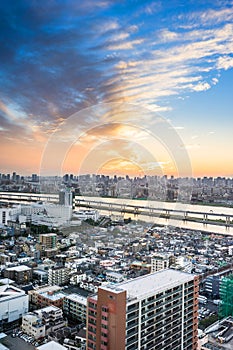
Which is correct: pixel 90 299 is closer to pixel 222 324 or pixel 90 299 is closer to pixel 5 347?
pixel 5 347

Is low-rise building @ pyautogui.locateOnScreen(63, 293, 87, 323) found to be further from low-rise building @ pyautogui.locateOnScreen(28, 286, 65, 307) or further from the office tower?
the office tower

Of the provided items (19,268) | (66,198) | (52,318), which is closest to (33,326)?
(52,318)

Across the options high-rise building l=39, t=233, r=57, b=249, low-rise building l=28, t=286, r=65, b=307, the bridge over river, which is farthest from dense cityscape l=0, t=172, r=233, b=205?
low-rise building l=28, t=286, r=65, b=307

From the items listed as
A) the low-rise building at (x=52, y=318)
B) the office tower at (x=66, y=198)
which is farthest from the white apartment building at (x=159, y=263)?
the office tower at (x=66, y=198)

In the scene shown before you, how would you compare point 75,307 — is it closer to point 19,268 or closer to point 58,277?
point 58,277

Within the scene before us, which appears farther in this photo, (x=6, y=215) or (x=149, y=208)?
(x=6, y=215)

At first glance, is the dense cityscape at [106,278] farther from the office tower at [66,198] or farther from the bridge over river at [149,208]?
the bridge over river at [149,208]

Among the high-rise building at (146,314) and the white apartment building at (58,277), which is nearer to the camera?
the high-rise building at (146,314)

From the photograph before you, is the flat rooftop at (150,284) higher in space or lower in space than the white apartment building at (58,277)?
higher
